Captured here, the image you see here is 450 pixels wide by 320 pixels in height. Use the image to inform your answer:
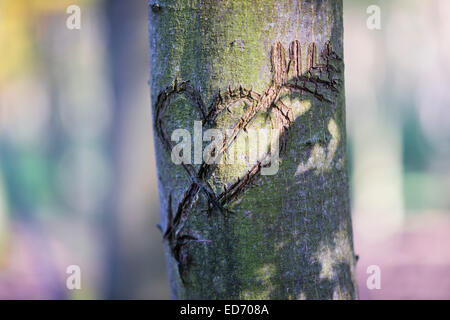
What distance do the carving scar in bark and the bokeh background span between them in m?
5.85

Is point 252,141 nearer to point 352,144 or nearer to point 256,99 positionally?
point 256,99

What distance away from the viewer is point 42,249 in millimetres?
9461

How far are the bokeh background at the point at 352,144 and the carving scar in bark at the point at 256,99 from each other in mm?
5853

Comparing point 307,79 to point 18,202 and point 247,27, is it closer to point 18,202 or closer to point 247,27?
point 247,27

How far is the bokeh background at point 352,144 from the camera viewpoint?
28.7 ft

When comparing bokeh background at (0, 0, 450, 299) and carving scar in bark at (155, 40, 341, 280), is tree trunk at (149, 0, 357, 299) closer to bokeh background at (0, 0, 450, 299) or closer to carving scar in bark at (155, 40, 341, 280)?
carving scar in bark at (155, 40, 341, 280)

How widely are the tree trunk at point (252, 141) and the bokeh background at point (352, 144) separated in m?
5.83

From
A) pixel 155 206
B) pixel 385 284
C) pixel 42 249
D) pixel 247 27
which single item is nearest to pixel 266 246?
pixel 247 27

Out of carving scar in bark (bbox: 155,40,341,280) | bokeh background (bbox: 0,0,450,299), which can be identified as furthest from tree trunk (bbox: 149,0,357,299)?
bokeh background (bbox: 0,0,450,299)

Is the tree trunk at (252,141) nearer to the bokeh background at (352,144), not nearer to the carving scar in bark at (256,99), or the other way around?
the carving scar in bark at (256,99)

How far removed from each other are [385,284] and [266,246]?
789 centimetres

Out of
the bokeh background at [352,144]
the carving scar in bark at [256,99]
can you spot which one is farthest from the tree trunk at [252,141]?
the bokeh background at [352,144]

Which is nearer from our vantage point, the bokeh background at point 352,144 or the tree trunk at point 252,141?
the tree trunk at point 252,141
